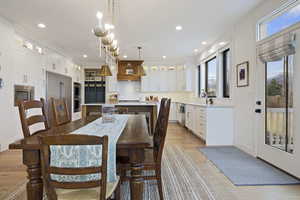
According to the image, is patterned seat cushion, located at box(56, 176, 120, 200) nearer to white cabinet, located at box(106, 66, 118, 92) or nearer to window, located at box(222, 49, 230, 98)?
window, located at box(222, 49, 230, 98)

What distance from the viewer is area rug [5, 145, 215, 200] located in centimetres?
215

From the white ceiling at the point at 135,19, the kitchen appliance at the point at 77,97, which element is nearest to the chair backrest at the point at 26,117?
the white ceiling at the point at 135,19

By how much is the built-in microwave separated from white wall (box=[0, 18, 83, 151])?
0.10m

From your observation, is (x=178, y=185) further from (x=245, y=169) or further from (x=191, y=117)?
(x=191, y=117)

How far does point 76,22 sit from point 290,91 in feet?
13.2

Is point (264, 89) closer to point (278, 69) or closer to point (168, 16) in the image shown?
point (278, 69)

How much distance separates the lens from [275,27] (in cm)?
310

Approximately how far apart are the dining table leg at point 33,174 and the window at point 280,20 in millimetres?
3304

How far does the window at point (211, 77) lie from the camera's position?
5949mm

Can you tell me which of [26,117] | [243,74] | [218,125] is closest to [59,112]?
[26,117]

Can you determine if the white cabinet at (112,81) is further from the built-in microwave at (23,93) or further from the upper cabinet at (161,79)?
the built-in microwave at (23,93)

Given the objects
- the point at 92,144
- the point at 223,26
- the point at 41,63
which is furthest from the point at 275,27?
the point at 41,63

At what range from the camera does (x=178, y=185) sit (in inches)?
95.5

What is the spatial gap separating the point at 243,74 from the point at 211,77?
239 cm
